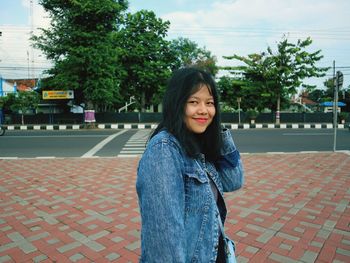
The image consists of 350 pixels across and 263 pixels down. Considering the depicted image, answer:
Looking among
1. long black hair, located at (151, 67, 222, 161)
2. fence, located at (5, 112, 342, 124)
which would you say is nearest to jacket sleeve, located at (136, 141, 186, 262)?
long black hair, located at (151, 67, 222, 161)

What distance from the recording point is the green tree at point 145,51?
26464 millimetres

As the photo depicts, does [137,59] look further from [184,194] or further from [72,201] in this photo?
[184,194]

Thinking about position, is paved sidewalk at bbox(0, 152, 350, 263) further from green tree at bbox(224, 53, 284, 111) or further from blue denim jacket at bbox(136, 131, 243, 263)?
green tree at bbox(224, 53, 284, 111)

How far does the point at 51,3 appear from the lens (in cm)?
2055

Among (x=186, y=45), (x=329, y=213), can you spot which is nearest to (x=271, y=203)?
(x=329, y=213)

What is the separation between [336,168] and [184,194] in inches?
248

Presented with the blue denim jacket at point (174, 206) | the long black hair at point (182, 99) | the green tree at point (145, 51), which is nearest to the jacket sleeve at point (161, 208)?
the blue denim jacket at point (174, 206)

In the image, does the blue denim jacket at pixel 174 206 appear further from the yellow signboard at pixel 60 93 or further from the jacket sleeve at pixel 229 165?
the yellow signboard at pixel 60 93

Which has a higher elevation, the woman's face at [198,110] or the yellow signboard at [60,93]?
the yellow signboard at [60,93]

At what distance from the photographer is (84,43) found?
20.3 metres

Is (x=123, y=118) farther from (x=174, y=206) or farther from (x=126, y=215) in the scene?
(x=174, y=206)

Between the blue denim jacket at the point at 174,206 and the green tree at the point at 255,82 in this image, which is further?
the green tree at the point at 255,82

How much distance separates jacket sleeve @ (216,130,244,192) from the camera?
1.47 metres

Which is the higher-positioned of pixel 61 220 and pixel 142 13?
pixel 142 13
